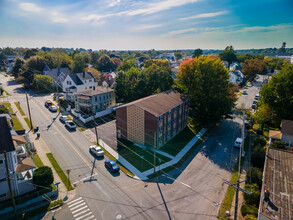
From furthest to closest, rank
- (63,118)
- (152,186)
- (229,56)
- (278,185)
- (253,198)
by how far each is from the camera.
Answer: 1. (229,56)
2. (63,118)
3. (152,186)
4. (253,198)
5. (278,185)

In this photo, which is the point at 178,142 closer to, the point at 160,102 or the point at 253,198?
the point at 160,102

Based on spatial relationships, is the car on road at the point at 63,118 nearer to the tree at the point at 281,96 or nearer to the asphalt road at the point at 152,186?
the asphalt road at the point at 152,186

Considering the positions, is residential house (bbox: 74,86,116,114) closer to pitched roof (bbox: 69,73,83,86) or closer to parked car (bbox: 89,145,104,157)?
pitched roof (bbox: 69,73,83,86)

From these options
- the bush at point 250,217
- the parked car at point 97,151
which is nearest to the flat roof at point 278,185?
the bush at point 250,217

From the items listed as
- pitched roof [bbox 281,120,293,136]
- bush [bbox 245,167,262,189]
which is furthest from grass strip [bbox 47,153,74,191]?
pitched roof [bbox 281,120,293,136]

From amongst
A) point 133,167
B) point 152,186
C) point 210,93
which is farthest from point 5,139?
point 210,93

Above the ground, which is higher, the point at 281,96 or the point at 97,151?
the point at 281,96

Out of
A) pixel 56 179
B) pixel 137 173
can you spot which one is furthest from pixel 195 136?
pixel 56 179
